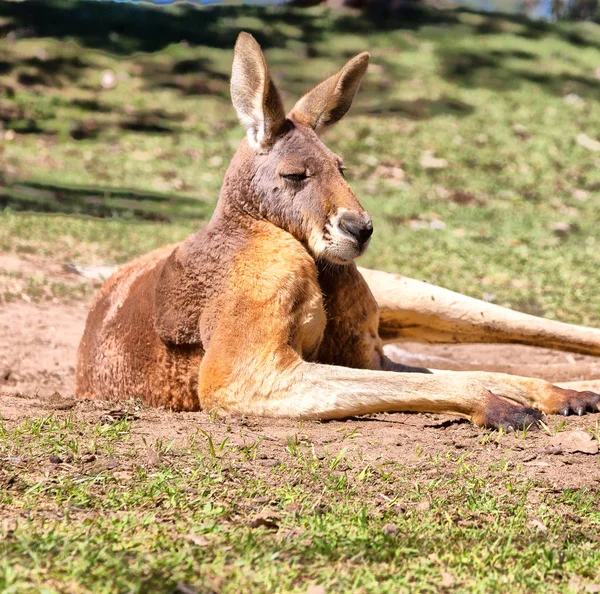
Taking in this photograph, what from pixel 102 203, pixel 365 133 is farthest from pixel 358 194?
pixel 102 203

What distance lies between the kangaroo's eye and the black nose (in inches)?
10.9

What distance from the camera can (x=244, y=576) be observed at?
2.56m

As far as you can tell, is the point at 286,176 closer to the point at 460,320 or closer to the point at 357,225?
the point at 357,225

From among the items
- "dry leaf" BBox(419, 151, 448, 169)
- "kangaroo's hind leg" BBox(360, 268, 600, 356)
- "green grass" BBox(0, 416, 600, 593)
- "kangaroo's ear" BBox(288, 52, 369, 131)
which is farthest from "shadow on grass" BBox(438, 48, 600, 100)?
"green grass" BBox(0, 416, 600, 593)

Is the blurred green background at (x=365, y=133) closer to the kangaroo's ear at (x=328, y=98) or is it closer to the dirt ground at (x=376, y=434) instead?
the kangaroo's ear at (x=328, y=98)

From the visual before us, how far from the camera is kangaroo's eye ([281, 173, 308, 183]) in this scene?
4.22 meters

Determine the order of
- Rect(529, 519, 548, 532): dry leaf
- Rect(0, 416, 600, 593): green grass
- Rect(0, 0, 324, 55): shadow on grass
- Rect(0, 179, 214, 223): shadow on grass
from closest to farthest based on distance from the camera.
A: Rect(0, 416, 600, 593): green grass → Rect(529, 519, 548, 532): dry leaf → Rect(0, 179, 214, 223): shadow on grass → Rect(0, 0, 324, 55): shadow on grass

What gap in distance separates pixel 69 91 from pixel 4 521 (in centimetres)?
1316

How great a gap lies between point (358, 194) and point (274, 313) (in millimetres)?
8374

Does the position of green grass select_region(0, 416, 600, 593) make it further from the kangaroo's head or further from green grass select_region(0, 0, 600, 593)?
the kangaroo's head

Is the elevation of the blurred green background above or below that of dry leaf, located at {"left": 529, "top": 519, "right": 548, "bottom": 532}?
below

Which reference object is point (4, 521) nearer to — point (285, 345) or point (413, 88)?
point (285, 345)

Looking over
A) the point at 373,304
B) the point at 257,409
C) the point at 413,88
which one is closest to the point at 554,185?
the point at 413,88

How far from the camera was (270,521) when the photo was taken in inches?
116
